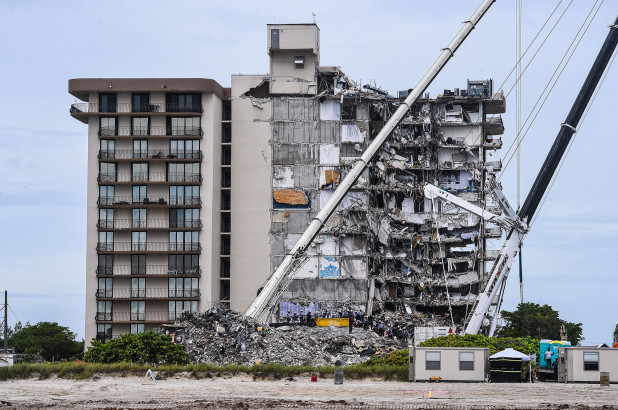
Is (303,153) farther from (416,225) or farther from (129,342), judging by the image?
(129,342)

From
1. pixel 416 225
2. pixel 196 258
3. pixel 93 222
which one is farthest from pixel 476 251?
pixel 93 222

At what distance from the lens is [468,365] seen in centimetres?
5734

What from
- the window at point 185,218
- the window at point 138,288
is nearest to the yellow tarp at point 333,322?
the window at point 185,218

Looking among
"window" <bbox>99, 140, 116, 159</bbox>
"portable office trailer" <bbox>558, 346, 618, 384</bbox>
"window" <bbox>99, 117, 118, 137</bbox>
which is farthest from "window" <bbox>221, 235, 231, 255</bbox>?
"portable office trailer" <bbox>558, 346, 618, 384</bbox>

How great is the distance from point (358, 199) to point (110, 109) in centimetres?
2602

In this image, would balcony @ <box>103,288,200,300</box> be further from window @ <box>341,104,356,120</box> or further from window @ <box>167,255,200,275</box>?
window @ <box>341,104,356,120</box>

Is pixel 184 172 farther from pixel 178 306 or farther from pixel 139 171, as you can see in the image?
pixel 178 306

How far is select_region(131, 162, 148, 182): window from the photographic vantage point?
341ft

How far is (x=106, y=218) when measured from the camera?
104 m

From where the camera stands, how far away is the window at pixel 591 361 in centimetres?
5741

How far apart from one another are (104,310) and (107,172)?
534 inches

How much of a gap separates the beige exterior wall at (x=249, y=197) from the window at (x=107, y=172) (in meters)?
11.8

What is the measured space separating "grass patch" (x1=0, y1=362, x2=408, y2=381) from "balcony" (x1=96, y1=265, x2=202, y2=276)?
129ft

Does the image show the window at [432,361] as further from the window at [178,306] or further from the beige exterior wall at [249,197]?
the window at [178,306]
